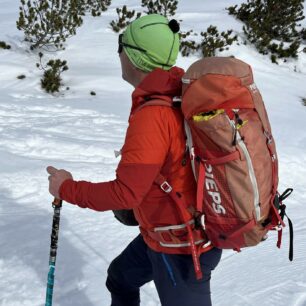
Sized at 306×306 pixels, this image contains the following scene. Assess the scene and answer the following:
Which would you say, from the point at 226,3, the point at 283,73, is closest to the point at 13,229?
the point at 283,73

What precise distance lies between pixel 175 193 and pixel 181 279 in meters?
0.41

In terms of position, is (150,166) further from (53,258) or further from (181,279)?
(53,258)

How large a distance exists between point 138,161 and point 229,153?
333mm

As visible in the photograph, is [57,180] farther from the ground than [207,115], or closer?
closer

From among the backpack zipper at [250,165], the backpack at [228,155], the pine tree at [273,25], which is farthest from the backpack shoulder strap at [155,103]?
the pine tree at [273,25]

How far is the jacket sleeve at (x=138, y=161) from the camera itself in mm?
1521

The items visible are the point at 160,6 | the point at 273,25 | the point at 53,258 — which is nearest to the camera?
the point at 53,258

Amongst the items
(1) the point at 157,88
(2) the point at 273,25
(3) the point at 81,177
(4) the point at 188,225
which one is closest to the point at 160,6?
(2) the point at 273,25

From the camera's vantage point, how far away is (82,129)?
6582mm

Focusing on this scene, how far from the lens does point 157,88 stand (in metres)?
1.61

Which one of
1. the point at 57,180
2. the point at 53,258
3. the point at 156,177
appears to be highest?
the point at 156,177

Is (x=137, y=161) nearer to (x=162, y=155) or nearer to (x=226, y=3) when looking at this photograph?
(x=162, y=155)

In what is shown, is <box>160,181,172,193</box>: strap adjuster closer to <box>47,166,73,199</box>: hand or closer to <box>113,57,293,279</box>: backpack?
<box>113,57,293,279</box>: backpack

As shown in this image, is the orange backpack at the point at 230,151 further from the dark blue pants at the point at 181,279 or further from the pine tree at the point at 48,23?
the pine tree at the point at 48,23
